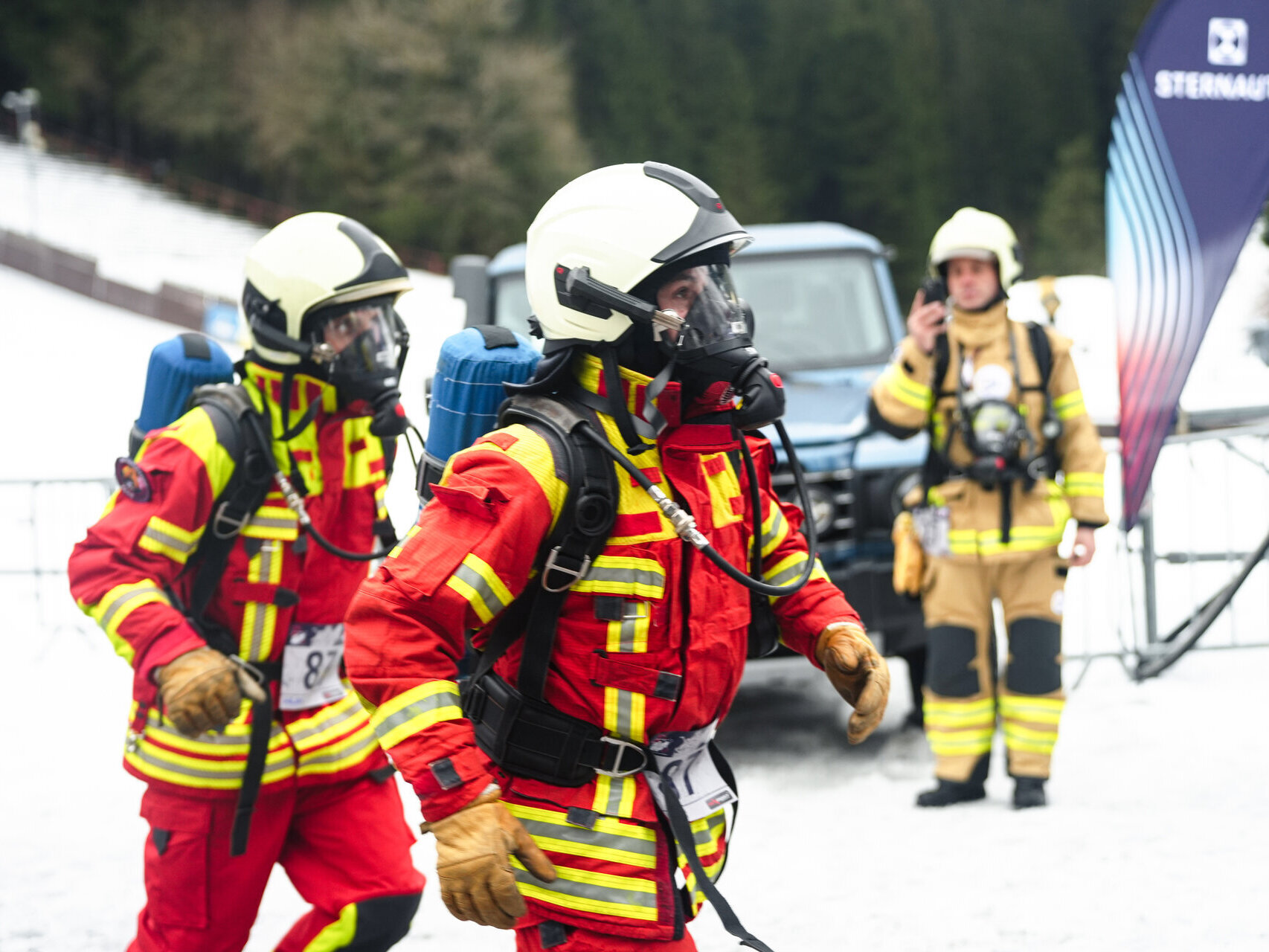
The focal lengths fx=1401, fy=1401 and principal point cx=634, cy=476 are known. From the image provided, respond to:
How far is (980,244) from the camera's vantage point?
5504mm

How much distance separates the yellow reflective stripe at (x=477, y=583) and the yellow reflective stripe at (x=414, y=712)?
15 centimetres

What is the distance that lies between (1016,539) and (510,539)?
3601 mm

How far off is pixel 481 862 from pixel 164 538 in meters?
1.49

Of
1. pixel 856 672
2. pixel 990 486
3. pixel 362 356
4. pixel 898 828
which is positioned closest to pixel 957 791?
pixel 898 828

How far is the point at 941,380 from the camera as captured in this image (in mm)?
5598

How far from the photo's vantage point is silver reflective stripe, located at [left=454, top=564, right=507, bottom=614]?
91.4 inches

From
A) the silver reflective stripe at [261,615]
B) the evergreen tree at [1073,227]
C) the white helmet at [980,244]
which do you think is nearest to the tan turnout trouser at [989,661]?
the white helmet at [980,244]

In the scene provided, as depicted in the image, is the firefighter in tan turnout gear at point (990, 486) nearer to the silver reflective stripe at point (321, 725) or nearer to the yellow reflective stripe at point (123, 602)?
the silver reflective stripe at point (321, 725)

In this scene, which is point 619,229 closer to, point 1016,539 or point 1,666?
point 1016,539

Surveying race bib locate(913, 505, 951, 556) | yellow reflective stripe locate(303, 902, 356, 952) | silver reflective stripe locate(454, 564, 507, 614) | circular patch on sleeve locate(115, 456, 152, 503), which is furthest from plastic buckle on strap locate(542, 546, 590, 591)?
race bib locate(913, 505, 951, 556)

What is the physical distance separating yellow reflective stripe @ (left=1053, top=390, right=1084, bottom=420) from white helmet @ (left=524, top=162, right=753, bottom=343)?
3.35m

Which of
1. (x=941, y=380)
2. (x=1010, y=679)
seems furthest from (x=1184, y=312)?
(x=1010, y=679)

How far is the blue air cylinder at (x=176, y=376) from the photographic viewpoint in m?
3.66

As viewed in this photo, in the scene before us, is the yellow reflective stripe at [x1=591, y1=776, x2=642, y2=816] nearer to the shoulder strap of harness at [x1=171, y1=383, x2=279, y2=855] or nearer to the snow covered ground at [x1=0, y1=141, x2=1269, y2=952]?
the shoulder strap of harness at [x1=171, y1=383, x2=279, y2=855]
